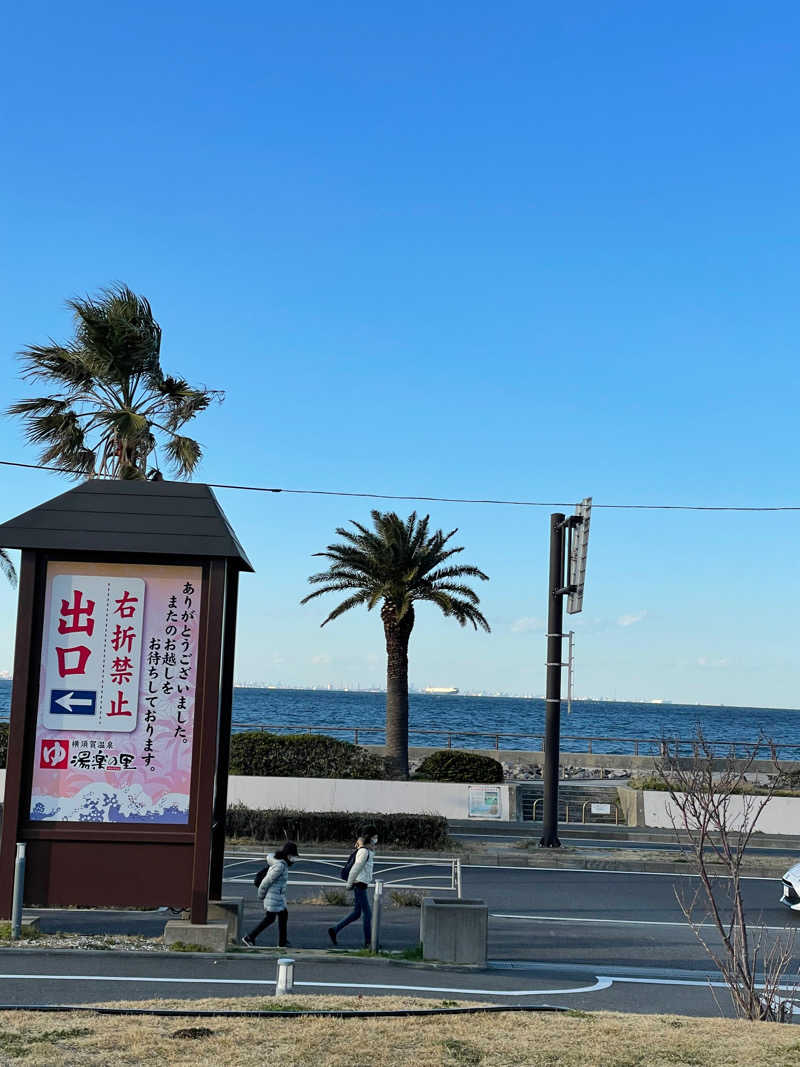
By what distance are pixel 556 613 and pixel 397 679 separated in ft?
36.5

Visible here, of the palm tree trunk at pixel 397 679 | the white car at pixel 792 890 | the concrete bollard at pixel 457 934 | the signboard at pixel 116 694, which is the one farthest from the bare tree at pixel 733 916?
the palm tree trunk at pixel 397 679

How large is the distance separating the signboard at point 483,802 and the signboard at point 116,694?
1412 cm

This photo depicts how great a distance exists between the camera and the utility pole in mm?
21062

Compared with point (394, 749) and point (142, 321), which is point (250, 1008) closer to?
point (142, 321)

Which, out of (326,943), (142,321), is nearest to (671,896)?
(326,943)

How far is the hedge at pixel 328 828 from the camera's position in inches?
806

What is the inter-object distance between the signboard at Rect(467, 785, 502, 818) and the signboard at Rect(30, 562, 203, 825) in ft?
46.3

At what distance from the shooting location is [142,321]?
21281 mm

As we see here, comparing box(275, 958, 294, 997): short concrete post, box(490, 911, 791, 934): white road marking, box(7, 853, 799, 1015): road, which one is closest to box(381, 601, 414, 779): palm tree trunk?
box(7, 853, 799, 1015): road

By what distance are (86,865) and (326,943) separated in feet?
9.91

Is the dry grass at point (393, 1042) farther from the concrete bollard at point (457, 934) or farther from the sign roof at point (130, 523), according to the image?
the sign roof at point (130, 523)

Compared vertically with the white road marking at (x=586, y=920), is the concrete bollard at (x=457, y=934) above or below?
above

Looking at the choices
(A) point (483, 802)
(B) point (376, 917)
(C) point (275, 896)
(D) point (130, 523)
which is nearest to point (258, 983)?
(B) point (376, 917)

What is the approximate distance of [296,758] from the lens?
88.5 feet
